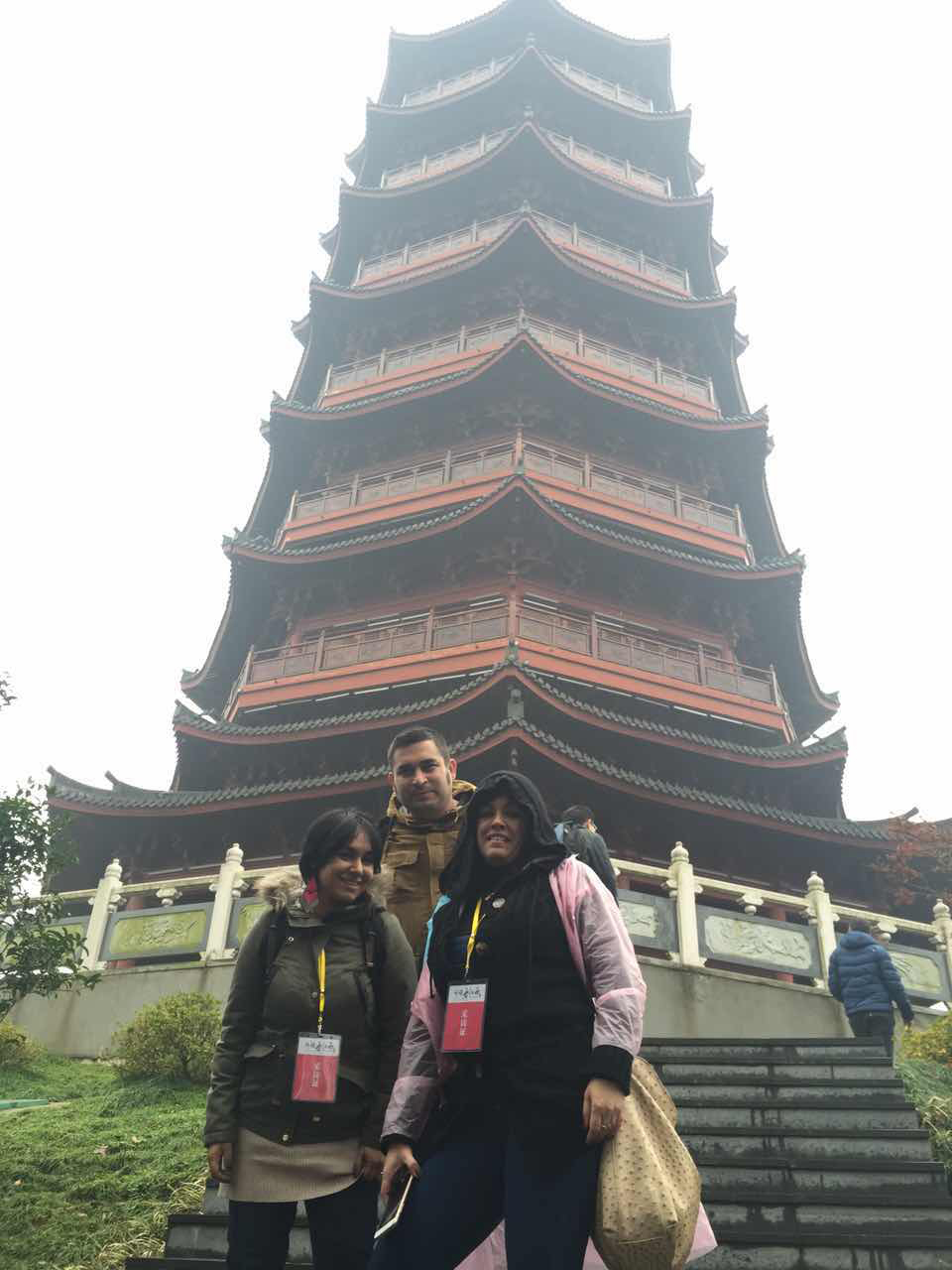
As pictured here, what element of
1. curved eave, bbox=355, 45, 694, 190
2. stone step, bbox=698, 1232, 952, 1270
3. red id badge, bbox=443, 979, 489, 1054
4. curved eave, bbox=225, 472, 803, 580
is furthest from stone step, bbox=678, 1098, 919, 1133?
curved eave, bbox=355, 45, 694, 190

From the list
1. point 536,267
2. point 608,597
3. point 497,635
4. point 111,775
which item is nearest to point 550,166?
point 536,267

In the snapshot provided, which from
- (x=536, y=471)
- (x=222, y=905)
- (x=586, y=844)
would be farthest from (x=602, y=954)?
(x=536, y=471)

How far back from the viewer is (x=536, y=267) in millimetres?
21219

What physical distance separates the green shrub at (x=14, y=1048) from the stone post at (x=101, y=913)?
155 cm

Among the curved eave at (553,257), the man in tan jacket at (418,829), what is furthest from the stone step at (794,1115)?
the curved eave at (553,257)

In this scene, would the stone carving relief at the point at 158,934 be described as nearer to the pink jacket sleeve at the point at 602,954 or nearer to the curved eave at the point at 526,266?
the pink jacket sleeve at the point at 602,954

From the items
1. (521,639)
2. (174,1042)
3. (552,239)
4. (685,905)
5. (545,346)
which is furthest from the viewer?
(552,239)

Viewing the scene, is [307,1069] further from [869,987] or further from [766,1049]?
[869,987]

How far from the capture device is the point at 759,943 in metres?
11.1

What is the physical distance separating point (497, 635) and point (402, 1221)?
12.5 meters

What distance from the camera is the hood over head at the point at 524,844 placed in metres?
2.83

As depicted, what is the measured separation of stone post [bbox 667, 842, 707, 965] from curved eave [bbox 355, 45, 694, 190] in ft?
67.1

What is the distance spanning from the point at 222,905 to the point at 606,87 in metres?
24.7

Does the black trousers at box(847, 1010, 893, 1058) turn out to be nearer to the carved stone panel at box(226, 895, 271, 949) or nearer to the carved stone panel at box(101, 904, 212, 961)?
the carved stone panel at box(226, 895, 271, 949)
